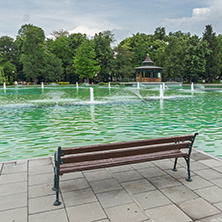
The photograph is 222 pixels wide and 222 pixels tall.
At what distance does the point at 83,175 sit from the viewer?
4.84 meters

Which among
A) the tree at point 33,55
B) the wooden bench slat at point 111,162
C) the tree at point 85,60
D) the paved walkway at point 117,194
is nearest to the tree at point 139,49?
the tree at point 85,60

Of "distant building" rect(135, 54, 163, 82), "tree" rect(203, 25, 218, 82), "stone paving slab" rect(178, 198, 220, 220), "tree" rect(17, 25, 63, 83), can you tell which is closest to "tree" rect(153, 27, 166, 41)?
"tree" rect(203, 25, 218, 82)

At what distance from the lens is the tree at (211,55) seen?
5809 centimetres

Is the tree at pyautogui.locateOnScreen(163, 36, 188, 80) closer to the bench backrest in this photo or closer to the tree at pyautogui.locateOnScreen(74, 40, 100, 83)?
the tree at pyautogui.locateOnScreen(74, 40, 100, 83)

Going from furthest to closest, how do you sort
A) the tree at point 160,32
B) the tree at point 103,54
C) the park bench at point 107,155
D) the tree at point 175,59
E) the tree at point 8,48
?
the tree at point 160,32 < the tree at point 8,48 < the tree at point 103,54 < the tree at point 175,59 < the park bench at point 107,155

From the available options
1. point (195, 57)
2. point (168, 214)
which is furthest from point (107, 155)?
point (195, 57)

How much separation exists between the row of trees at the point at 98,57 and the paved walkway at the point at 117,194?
56401 millimetres

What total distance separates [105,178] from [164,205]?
1.39 meters

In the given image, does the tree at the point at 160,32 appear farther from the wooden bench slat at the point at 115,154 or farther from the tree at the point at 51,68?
the wooden bench slat at the point at 115,154

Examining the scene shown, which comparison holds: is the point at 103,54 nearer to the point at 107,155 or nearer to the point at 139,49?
the point at 139,49

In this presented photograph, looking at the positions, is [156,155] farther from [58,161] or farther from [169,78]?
[169,78]

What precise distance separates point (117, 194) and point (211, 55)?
6118cm

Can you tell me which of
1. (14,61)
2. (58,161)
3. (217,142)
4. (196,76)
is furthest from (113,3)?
(14,61)

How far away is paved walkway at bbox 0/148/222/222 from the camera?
3385mm
